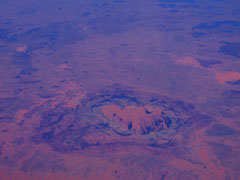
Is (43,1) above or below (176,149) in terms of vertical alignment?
above

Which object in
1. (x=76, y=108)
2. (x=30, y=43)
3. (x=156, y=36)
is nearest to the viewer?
(x=76, y=108)

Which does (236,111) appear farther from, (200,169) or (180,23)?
(180,23)

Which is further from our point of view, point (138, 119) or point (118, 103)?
point (118, 103)

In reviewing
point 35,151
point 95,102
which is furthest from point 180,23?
point 35,151

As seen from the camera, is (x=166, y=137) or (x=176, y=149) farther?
(x=166, y=137)

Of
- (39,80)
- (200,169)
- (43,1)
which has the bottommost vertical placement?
(200,169)

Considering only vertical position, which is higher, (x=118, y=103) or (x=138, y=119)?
(x=138, y=119)

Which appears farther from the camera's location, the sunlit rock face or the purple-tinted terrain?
the sunlit rock face

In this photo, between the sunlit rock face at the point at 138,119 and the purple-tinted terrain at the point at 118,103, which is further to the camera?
the sunlit rock face at the point at 138,119
